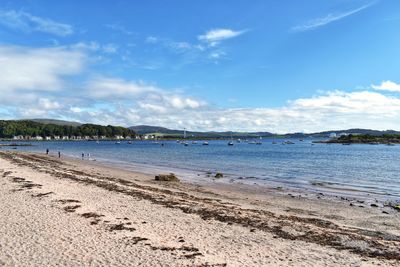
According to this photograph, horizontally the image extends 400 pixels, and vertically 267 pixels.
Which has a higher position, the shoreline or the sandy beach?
the sandy beach

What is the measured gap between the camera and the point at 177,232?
45.8 ft

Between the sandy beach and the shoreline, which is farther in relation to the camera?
the shoreline

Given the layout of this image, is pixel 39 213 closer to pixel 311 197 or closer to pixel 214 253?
pixel 214 253

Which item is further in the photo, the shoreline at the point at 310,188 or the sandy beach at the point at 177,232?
the shoreline at the point at 310,188

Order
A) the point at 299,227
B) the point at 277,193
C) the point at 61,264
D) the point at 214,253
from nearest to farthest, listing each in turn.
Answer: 1. the point at 61,264
2. the point at 214,253
3. the point at 299,227
4. the point at 277,193

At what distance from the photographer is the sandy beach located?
1100 cm

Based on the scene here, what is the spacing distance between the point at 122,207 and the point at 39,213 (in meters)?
3.84

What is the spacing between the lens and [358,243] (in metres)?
13.2

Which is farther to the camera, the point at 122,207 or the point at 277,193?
the point at 277,193

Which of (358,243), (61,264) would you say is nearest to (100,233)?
(61,264)

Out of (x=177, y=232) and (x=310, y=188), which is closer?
(x=177, y=232)

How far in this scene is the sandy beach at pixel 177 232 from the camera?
11.0 meters

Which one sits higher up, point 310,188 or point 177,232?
point 177,232

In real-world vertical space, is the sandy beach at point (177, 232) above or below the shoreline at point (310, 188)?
above
